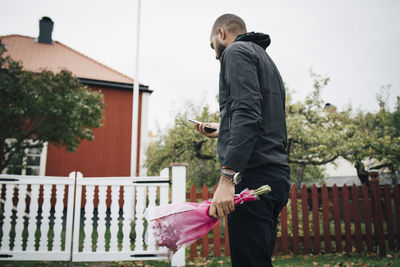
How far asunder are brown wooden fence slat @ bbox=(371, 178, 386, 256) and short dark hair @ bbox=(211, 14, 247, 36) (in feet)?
18.7

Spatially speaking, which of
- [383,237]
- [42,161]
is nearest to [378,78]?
[383,237]

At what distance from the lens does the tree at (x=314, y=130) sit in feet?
21.3

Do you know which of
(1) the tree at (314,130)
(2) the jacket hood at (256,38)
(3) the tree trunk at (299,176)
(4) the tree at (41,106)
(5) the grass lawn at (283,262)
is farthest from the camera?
(3) the tree trunk at (299,176)

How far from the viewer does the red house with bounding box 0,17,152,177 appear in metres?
12.8

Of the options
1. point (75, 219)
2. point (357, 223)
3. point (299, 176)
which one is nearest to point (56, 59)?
point (75, 219)

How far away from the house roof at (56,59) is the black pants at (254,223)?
13.8 meters

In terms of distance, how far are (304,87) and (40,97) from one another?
7506 millimetres

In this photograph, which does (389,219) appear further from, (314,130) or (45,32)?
(45,32)

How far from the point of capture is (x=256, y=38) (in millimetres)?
1840

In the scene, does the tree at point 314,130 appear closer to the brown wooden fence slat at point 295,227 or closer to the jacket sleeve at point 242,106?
the brown wooden fence slat at point 295,227

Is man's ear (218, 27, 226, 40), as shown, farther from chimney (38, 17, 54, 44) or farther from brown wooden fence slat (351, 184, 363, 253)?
chimney (38, 17, 54, 44)

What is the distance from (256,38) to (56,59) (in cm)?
1623

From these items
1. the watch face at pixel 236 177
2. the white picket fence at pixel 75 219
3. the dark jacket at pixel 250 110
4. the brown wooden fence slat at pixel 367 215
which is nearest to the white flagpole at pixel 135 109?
the white picket fence at pixel 75 219

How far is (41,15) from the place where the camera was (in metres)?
15.6
